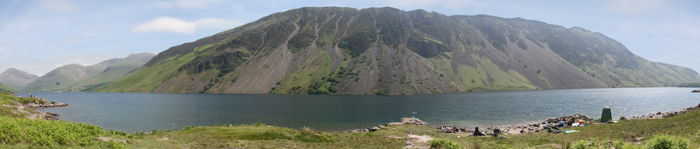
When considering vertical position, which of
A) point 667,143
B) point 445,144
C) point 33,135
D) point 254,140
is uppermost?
point 667,143

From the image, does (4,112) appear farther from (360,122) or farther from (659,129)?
(659,129)

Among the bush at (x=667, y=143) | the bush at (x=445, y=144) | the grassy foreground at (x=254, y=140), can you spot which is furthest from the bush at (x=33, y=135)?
the bush at (x=667, y=143)

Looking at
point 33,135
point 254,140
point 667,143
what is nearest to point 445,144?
point 667,143

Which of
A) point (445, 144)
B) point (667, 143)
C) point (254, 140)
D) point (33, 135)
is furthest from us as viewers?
point (254, 140)

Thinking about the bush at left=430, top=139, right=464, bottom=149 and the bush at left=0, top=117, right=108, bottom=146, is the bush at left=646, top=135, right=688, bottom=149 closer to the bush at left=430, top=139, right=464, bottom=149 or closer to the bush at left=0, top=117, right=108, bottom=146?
the bush at left=430, top=139, right=464, bottom=149

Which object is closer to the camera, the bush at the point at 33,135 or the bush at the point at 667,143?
the bush at the point at 667,143

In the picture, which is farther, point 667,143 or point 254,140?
point 254,140

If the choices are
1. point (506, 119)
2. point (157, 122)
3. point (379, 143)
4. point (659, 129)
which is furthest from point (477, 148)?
point (157, 122)

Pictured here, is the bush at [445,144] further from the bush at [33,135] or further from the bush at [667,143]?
the bush at [33,135]

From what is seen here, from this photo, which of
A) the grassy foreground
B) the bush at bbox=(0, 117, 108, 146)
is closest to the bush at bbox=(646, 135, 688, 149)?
the grassy foreground

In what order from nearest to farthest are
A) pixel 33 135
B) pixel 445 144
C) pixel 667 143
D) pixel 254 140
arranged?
1. pixel 667 143
2. pixel 33 135
3. pixel 445 144
4. pixel 254 140

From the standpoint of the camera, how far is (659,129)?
96.1 feet

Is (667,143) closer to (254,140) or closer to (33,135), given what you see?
(254,140)

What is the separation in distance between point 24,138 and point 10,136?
618 mm
